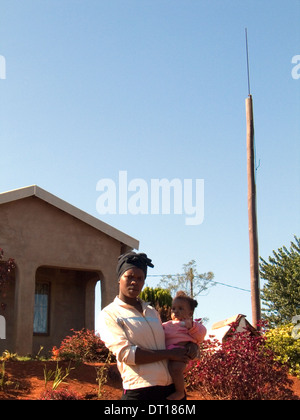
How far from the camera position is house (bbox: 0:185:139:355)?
50.9 feet

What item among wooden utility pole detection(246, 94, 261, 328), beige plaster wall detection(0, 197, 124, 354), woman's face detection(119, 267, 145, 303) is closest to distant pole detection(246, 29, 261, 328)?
wooden utility pole detection(246, 94, 261, 328)

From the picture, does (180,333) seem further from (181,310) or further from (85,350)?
(85,350)

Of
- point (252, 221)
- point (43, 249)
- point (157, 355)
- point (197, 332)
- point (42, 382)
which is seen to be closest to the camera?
point (157, 355)

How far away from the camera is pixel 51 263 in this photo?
637 inches

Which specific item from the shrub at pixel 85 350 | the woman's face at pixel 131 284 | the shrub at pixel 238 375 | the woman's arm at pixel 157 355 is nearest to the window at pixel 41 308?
the shrub at pixel 85 350

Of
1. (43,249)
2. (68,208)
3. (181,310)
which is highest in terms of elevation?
(68,208)

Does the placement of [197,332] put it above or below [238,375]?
above

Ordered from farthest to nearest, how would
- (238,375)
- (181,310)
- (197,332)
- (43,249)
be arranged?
(43,249) < (238,375) < (181,310) < (197,332)

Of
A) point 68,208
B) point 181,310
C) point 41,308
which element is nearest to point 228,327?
point 68,208

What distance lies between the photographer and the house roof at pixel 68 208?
15.7 meters

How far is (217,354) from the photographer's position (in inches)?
445

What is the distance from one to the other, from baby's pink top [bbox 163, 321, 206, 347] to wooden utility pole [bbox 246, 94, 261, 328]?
10.0 meters

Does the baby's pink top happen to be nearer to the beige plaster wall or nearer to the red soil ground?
the red soil ground

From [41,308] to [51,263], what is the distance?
2420 mm
